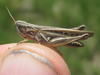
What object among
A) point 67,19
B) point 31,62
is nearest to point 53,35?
point 31,62

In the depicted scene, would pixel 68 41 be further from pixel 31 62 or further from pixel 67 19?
pixel 67 19

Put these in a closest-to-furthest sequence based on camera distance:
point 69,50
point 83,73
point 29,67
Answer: point 29,67
point 83,73
point 69,50

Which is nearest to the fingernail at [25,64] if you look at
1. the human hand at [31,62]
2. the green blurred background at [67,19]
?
the human hand at [31,62]

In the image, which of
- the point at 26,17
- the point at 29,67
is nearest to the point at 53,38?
the point at 29,67

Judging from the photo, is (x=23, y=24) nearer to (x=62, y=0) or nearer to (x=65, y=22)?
(x=65, y=22)

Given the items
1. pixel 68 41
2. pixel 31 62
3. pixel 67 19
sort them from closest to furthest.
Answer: pixel 31 62 < pixel 68 41 < pixel 67 19

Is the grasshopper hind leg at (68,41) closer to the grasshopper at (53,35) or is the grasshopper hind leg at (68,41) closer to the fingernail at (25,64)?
the grasshopper at (53,35)
